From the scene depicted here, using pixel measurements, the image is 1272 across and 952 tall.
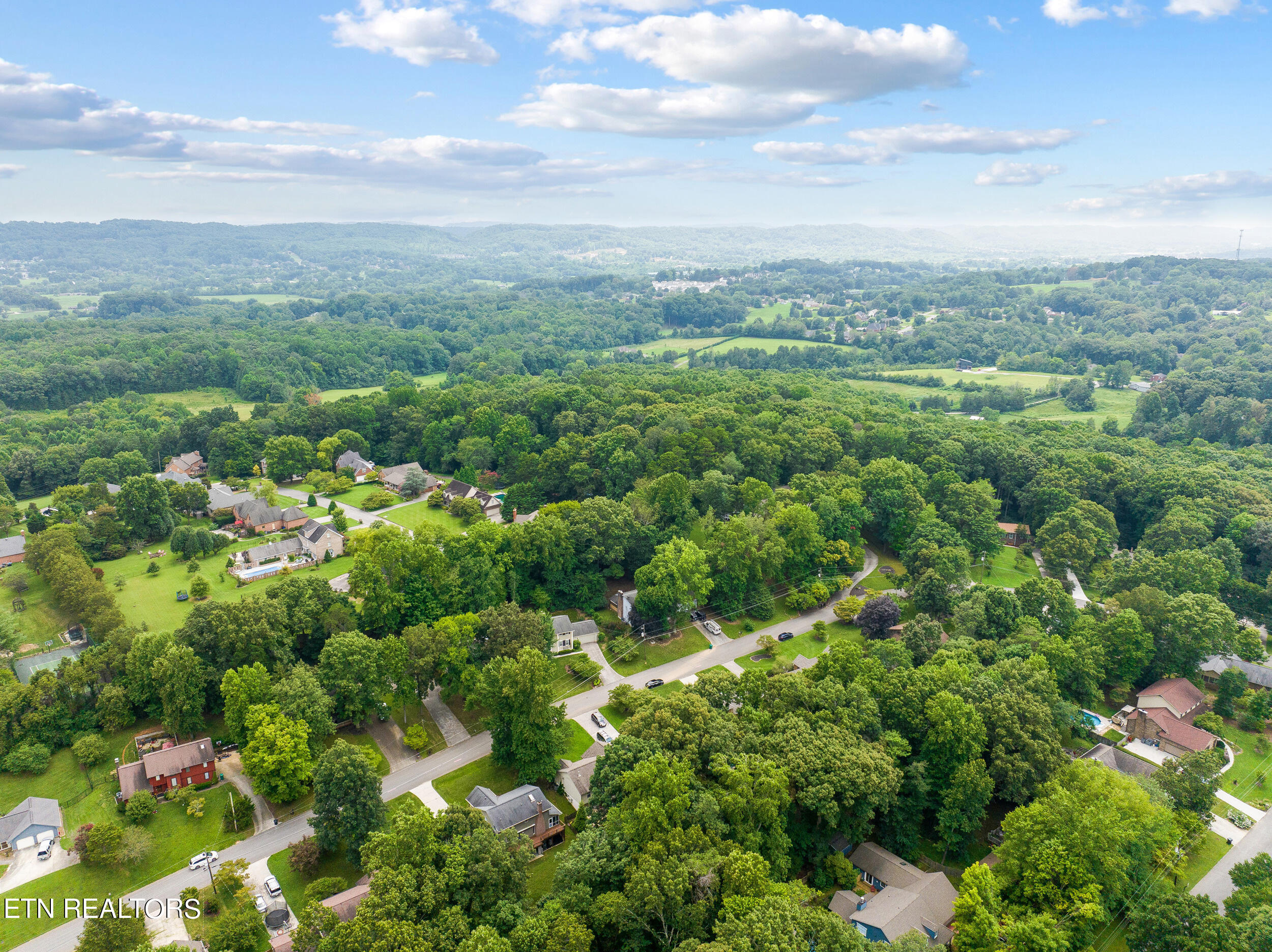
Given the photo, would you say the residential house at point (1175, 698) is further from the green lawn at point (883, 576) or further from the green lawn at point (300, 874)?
the green lawn at point (300, 874)

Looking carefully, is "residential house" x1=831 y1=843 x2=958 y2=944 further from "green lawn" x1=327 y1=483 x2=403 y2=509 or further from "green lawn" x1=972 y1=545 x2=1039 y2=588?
"green lawn" x1=327 y1=483 x2=403 y2=509

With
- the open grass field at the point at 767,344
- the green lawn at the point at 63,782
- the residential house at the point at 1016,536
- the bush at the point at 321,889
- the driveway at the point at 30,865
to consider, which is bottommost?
the driveway at the point at 30,865

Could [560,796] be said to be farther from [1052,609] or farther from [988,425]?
[988,425]

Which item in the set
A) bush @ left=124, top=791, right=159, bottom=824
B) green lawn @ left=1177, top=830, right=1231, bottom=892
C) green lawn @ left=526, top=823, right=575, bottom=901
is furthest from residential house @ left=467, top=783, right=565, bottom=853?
green lawn @ left=1177, top=830, right=1231, bottom=892

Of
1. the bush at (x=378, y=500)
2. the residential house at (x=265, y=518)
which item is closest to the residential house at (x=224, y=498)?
the residential house at (x=265, y=518)

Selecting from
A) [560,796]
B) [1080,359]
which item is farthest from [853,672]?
[1080,359]

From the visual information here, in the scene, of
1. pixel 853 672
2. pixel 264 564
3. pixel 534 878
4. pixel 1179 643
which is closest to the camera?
pixel 534 878

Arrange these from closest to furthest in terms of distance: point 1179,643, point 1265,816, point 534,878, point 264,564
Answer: point 534,878 → point 1265,816 → point 1179,643 → point 264,564
